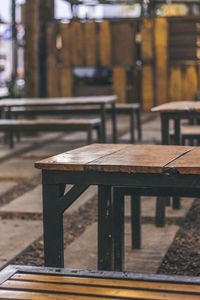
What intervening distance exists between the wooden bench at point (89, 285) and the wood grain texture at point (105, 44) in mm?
12874

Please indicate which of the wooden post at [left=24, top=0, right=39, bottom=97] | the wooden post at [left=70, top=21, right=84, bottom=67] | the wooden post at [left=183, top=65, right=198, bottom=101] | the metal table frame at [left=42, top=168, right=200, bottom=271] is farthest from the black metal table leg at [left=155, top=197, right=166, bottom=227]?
the wooden post at [left=70, top=21, right=84, bottom=67]

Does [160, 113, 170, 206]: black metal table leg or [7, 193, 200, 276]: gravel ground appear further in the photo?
[160, 113, 170, 206]: black metal table leg

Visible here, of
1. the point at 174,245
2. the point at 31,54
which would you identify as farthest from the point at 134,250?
the point at 31,54

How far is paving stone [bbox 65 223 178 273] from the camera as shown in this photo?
390cm

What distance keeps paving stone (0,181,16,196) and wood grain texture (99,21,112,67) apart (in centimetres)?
852

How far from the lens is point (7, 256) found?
411 centimetres

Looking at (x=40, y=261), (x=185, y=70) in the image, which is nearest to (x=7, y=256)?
(x=40, y=261)

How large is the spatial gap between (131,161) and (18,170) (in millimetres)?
4962

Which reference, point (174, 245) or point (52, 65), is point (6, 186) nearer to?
point (174, 245)

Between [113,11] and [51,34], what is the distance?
24582mm

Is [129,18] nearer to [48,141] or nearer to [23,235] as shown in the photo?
[48,141]

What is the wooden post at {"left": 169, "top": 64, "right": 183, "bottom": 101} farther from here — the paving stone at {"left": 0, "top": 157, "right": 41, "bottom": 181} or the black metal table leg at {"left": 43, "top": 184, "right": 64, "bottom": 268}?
the black metal table leg at {"left": 43, "top": 184, "right": 64, "bottom": 268}

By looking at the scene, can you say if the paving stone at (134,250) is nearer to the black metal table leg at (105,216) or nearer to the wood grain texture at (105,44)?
the black metal table leg at (105,216)

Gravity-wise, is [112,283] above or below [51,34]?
below
